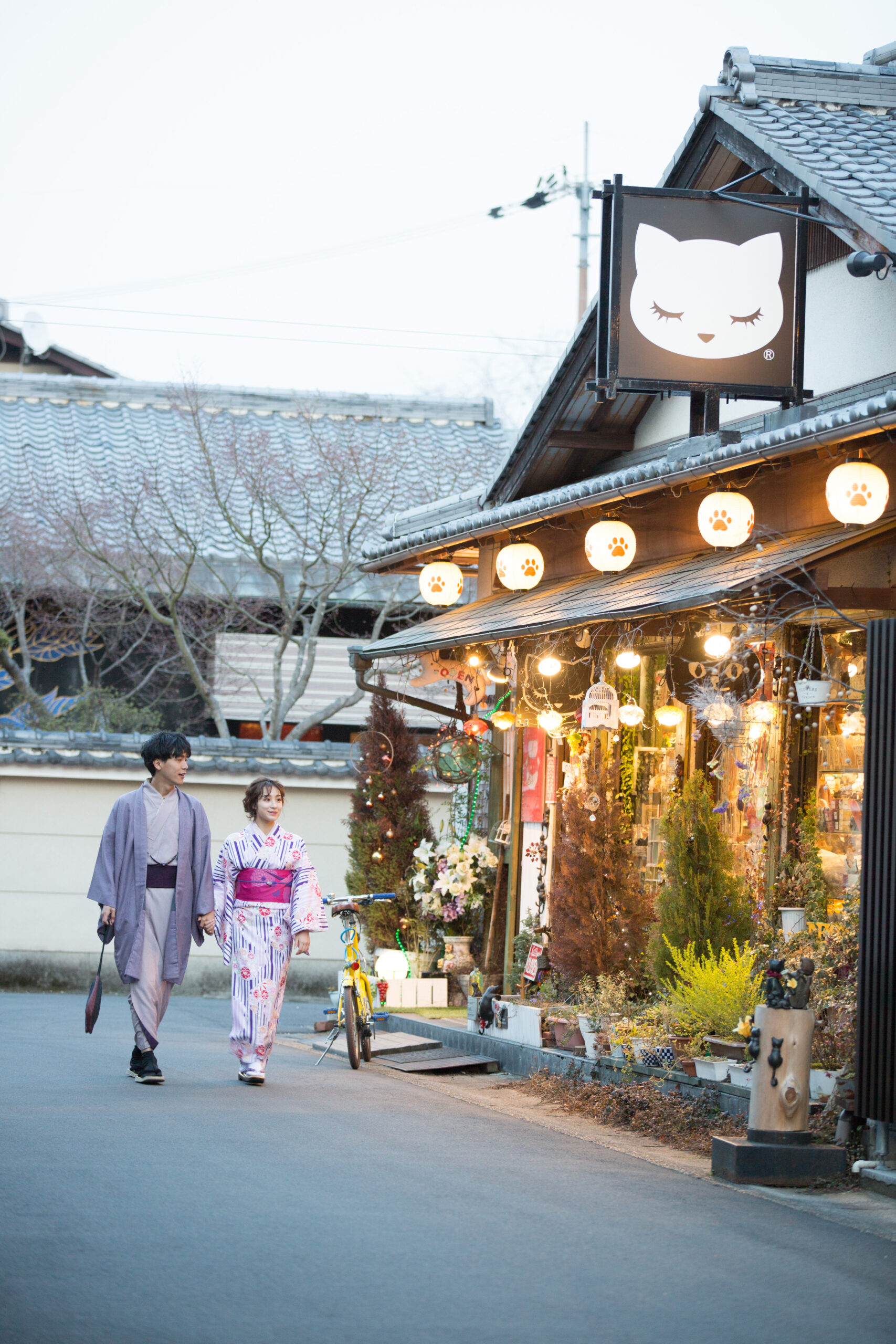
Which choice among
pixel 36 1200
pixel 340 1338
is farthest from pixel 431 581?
pixel 340 1338

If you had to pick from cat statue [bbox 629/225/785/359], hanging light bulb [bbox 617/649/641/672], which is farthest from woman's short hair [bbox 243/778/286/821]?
cat statue [bbox 629/225/785/359]

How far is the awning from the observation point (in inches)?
369

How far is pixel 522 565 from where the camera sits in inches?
556

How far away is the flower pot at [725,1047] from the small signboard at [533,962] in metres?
3.89

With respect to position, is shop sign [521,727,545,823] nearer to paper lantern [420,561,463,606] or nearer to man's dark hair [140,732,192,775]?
paper lantern [420,561,463,606]

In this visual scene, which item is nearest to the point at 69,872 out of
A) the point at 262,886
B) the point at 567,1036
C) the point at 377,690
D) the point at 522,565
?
the point at 377,690

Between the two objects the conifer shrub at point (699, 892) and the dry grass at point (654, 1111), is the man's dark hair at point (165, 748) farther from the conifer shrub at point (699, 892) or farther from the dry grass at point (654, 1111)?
the dry grass at point (654, 1111)

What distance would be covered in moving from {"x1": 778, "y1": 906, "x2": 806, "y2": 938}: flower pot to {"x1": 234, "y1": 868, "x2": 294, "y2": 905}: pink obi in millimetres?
3518

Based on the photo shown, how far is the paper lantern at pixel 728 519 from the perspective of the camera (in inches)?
429

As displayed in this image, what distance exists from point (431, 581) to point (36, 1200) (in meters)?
9.85

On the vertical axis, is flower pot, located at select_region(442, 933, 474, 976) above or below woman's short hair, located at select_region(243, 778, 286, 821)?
below

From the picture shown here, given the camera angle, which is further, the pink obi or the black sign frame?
the black sign frame

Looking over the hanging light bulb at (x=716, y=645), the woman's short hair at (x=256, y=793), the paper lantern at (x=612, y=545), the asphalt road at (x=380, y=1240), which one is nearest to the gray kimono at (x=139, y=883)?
the woman's short hair at (x=256, y=793)

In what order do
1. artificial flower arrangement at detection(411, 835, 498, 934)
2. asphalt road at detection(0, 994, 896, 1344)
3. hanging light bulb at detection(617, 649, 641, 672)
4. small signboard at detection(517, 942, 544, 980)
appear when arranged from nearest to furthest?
1. asphalt road at detection(0, 994, 896, 1344)
2. hanging light bulb at detection(617, 649, 641, 672)
3. small signboard at detection(517, 942, 544, 980)
4. artificial flower arrangement at detection(411, 835, 498, 934)
